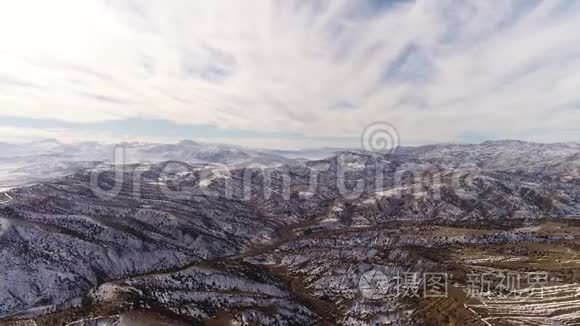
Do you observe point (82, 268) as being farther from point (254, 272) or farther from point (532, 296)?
point (532, 296)

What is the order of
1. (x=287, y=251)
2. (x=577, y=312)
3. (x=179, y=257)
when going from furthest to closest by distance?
(x=287, y=251) → (x=179, y=257) → (x=577, y=312)

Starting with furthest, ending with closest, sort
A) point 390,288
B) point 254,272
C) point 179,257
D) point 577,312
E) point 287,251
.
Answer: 1. point 287,251
2. point 179,257
3. point 254,272
4. point 390,288
5. point 577,312

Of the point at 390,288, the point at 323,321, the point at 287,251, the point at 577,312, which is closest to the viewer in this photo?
the point at 577,312

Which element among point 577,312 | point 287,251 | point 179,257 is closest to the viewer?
point 577,312

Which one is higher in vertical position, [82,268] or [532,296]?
[532,296]

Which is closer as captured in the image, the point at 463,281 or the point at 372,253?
the point at 463,281

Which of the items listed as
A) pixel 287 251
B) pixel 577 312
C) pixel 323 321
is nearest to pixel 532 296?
pixel 577 312

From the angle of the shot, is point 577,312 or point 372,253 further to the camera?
point 372,253

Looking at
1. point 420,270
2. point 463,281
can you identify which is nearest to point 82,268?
point 420,270

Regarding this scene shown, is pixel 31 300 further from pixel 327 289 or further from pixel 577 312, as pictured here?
pixel 577 312
